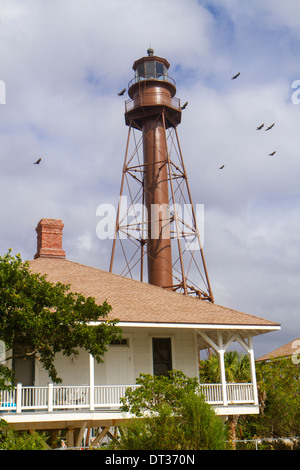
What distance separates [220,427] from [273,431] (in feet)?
40.3

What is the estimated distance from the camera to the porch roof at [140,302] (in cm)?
2039

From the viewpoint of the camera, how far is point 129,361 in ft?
69.1

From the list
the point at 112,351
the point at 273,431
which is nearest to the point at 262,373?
the point at 273,431

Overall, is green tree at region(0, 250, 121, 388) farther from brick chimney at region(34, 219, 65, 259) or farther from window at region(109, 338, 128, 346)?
brick chimney at region(34, 219, 65, 259)

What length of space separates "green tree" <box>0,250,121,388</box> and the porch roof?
5.24 metres

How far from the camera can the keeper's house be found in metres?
18.5

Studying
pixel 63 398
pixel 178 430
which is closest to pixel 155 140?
pixel 63 398

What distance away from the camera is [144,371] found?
2120 cm

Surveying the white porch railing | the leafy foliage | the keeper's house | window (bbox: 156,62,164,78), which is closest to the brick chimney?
the keeper's house

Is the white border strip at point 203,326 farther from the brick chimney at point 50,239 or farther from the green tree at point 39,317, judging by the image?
the brick chimney at point 50,239

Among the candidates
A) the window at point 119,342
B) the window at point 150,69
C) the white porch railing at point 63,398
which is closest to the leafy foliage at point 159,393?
the white porch railing at point 63,398

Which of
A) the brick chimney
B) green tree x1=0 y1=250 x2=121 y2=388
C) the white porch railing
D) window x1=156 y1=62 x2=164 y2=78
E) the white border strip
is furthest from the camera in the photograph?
window x1=156 y1=62 x2=164 y2=78

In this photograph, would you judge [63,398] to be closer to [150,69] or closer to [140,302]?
[140,302]
